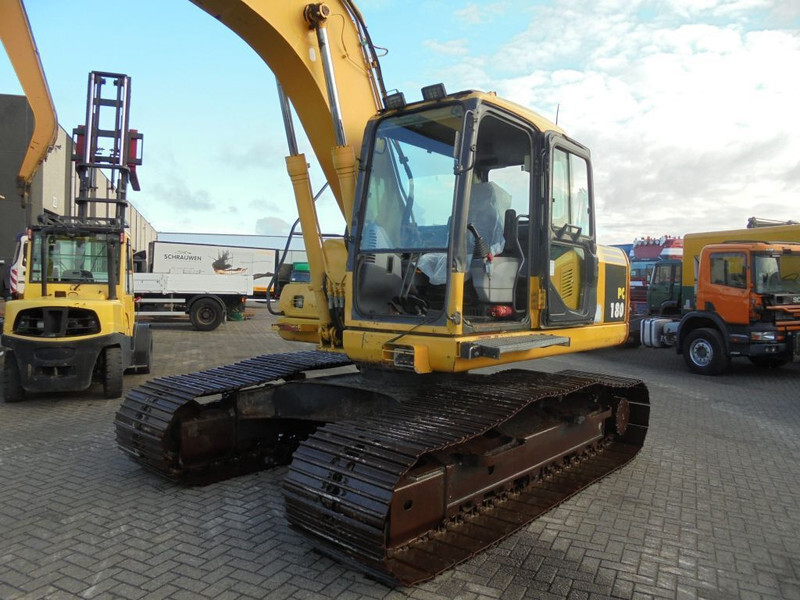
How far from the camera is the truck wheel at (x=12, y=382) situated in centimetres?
751

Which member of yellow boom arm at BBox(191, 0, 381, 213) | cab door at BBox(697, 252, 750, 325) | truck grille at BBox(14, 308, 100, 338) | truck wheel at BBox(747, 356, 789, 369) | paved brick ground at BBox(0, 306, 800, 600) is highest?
yellow boom arm at BBox(191, 0, 381, 213)

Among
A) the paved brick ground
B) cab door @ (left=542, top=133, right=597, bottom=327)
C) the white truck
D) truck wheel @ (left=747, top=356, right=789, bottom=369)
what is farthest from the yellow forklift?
truck wheel @ (left=747, top=356, right=789, bottom=369)

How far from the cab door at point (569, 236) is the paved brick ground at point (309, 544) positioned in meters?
1.55

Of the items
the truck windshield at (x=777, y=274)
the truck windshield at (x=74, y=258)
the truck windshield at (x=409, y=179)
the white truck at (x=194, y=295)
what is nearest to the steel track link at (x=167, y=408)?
the truck windshield at (x=409, y=179)

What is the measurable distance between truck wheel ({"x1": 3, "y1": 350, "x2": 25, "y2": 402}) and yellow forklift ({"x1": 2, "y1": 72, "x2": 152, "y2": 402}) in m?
0.01

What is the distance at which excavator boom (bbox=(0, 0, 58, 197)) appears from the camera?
478 cm

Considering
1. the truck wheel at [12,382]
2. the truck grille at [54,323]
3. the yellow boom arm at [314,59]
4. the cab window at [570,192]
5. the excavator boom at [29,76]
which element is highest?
the excavator boom at [29,76]

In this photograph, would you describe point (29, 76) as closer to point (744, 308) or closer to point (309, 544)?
point (309, 544)

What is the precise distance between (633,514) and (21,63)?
22.0 feet

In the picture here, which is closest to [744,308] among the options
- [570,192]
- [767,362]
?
[767,362]

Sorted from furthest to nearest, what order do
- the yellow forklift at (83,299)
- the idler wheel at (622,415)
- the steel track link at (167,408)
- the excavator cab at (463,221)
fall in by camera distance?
the yellow forklift at (83,299), the idler wheel at (622,415), the steel track link at (167,408), the excavator cab at (463,221)

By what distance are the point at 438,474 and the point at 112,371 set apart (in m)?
5.99

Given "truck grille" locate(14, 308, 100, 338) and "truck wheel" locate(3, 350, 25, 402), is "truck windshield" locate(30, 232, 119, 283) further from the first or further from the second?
"truck wheel" locate(3, 350, 25, 402)

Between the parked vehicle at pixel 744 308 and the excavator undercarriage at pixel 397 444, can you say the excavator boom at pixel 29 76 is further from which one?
the parked vehicle at pixel 744 308
